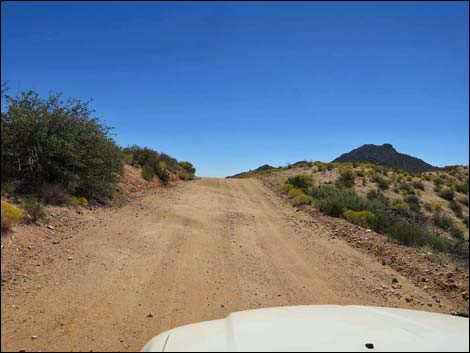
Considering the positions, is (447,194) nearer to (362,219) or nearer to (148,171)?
(362,219)

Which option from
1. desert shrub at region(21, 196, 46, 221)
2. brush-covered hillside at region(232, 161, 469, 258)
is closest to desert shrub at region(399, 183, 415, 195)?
brush-covered hillside at region(232, 161, 469, 258)

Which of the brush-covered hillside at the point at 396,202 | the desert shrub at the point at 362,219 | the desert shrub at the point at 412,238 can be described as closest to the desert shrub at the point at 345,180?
the brush-covered hillside at the point at 396,202

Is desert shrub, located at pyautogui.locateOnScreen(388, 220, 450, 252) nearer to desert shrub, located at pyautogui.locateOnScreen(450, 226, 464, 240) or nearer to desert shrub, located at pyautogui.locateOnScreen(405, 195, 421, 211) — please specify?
desert shrub, located at pyautogui.locateOnScreen(450, 226, 464, 240)

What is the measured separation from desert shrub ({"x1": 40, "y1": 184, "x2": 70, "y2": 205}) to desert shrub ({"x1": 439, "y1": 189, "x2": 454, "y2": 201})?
2904cm

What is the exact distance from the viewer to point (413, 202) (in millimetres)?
26594

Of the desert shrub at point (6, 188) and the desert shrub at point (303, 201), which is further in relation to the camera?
the desert shrub at point (303, 201)

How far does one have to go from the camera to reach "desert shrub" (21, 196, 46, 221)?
727cm

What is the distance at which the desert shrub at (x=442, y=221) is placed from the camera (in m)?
22.7

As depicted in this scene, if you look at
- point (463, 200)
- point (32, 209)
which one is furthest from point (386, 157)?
point (32, 209)

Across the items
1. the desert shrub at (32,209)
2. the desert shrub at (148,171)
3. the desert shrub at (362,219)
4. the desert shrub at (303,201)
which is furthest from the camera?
the desert shrub at (148,171)

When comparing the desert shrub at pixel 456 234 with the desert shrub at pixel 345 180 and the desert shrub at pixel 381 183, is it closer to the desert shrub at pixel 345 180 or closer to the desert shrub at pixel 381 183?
the desert shrub at pixel 345 180

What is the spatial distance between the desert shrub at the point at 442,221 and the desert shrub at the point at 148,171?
17573 mm

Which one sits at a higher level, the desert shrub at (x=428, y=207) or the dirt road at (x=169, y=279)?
the desert shrub at (x=428, y=207)

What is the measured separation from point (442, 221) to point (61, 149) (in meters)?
22.2
